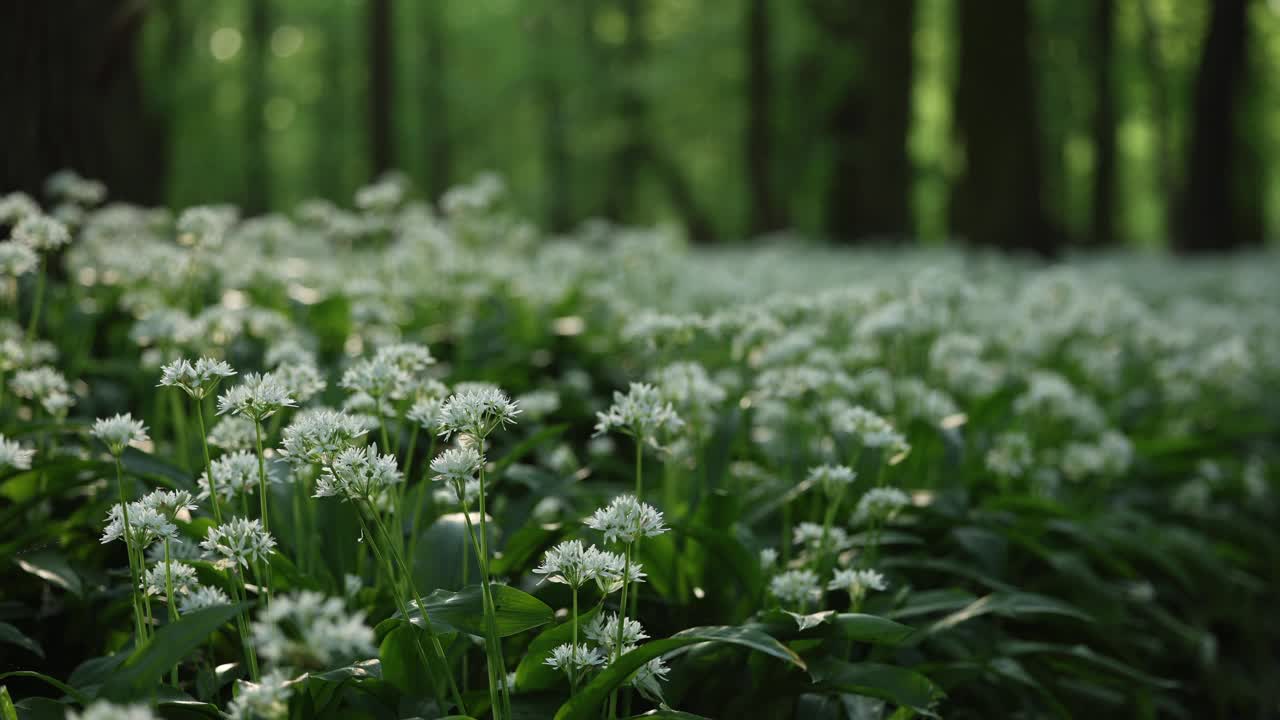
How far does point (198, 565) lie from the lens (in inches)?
78.7

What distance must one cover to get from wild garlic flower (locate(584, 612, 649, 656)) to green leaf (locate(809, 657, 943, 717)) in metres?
0.38

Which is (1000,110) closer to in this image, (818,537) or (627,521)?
(818,537)

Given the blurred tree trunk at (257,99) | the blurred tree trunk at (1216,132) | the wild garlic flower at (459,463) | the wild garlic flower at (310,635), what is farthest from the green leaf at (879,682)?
the blurred tree trunk at (257,99)

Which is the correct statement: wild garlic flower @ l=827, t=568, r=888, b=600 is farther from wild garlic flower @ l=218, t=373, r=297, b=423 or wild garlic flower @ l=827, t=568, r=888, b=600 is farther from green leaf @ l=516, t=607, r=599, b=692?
wild garlic flower @ l=218, t=373, r=297, b=423

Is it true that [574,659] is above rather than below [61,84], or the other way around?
below

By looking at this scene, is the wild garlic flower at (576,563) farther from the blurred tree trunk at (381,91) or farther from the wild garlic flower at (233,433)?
the blurred tree trunk at (381,91)

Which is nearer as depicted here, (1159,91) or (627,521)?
(627,521)

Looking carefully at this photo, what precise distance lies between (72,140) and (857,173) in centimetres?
1335

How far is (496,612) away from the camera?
1.83m

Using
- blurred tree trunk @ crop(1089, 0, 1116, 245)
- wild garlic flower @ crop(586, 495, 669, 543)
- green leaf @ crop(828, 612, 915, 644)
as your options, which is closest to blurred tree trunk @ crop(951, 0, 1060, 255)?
blurred tree trunk @ crop(1089, 0, 1116, 245)

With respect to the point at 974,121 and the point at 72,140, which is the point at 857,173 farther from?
the point at 72,140

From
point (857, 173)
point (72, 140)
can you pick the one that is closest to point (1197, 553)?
point (72, 140)

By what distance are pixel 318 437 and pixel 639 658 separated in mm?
664

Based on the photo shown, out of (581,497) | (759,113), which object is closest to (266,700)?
(581,497)
